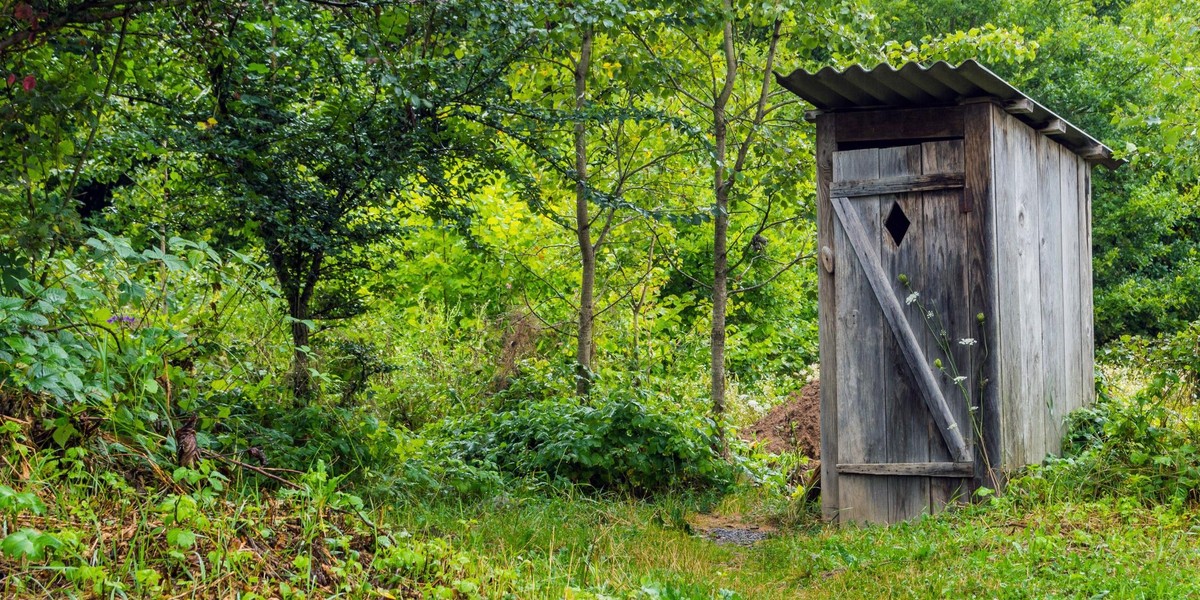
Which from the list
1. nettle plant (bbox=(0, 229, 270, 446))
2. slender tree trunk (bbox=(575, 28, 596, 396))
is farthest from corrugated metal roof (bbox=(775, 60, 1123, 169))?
nettle plant (bbox=(0, 229, 270, 446))

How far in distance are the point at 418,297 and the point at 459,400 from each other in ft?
11.1

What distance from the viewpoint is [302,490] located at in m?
4.46

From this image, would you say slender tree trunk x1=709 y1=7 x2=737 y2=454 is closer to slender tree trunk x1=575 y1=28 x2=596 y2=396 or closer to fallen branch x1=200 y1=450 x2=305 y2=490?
slender tree trunk x1=575 y1=28 x2=596 y2=396

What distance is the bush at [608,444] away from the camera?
7.95 m

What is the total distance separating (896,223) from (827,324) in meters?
0.82

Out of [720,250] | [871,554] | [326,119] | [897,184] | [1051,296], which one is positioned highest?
[326,119]

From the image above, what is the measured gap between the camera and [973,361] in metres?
6.68

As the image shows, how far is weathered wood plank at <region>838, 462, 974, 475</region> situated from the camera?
21.8ft

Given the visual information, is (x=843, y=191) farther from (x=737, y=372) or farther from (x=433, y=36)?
(x=737, y=372)

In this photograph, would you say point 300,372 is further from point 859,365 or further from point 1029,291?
point 1029,291

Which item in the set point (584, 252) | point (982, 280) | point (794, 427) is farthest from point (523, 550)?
point (794, 427)

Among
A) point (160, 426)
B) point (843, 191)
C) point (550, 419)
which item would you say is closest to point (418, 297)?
point (550, 419)

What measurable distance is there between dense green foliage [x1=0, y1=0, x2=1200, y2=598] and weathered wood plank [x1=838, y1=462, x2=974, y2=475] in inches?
13.7

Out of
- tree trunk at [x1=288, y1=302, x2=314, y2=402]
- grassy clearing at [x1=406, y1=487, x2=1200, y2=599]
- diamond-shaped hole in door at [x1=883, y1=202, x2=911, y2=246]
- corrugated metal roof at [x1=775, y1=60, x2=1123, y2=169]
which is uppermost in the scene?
corrugated metal roof at [x1=775, y1=60, x2=1123, y2=169]
